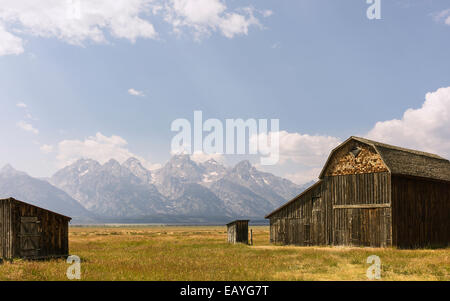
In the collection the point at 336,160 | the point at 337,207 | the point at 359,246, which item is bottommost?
the point at 359,246

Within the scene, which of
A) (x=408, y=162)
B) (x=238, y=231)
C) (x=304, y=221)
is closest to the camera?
(x=408, y=162)

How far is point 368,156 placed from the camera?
39.2 metres

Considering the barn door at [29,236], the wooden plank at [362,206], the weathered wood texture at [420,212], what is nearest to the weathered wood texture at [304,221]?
the wooden plank at [362,206]

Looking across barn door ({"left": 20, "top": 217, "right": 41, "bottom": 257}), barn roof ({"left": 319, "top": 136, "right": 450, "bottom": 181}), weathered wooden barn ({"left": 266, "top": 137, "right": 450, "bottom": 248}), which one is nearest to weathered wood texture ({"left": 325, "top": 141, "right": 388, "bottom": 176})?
weathered wooden barn ({"left": 266, "top": 137, "right": 450, "bottom": 248})

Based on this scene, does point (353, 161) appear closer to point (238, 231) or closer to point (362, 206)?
point (362, 206)

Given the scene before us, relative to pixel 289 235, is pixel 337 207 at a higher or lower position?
higher

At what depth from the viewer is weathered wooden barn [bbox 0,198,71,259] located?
3005 cm

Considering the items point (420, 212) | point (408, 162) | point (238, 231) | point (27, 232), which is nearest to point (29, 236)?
point (27, 232)

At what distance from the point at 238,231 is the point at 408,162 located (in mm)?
19677

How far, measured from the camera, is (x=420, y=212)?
40.4m
